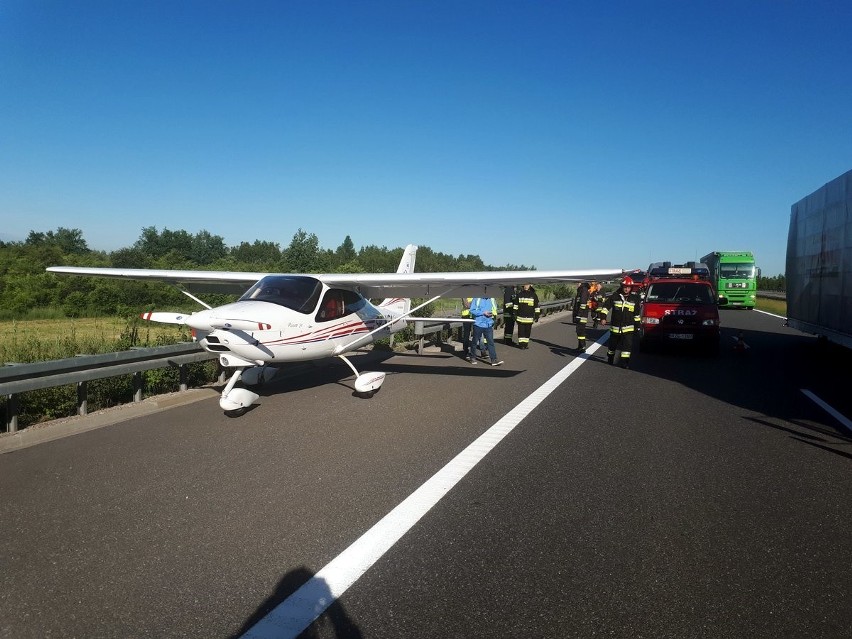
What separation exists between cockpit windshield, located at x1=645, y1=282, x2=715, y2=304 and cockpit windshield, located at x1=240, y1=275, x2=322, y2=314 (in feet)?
33.7

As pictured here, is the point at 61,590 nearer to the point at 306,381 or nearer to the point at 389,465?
the point at 389,465

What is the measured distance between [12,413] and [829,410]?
10.7m

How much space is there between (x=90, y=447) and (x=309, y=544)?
11.6 ft

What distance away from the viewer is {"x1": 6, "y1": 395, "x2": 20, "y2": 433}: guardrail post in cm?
637

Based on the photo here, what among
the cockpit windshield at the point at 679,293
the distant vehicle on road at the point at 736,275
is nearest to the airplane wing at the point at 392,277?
the cockpit windshield at the point at 679,293

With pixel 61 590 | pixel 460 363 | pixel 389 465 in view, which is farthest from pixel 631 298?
pixel 61 590

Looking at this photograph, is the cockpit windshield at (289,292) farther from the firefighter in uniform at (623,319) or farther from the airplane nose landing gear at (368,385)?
the firefighter in uniform at (623,319)

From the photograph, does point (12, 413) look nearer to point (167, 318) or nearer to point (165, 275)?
point (167, 318)

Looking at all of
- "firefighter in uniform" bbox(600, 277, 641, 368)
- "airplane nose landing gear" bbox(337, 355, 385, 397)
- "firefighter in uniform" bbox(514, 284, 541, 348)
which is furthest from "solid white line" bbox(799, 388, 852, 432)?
"firefighter in uniform" bbox(514, 284, 541, 348)

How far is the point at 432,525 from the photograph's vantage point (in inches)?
160

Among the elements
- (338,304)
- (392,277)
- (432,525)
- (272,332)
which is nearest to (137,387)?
(272,332)

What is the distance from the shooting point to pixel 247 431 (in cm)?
666

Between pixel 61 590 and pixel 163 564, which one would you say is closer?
pixel 61 590

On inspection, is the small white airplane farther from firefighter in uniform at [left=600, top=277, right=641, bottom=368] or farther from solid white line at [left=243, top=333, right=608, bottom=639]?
solid white line at [left=243, top=333, right=608, bottom=639]
